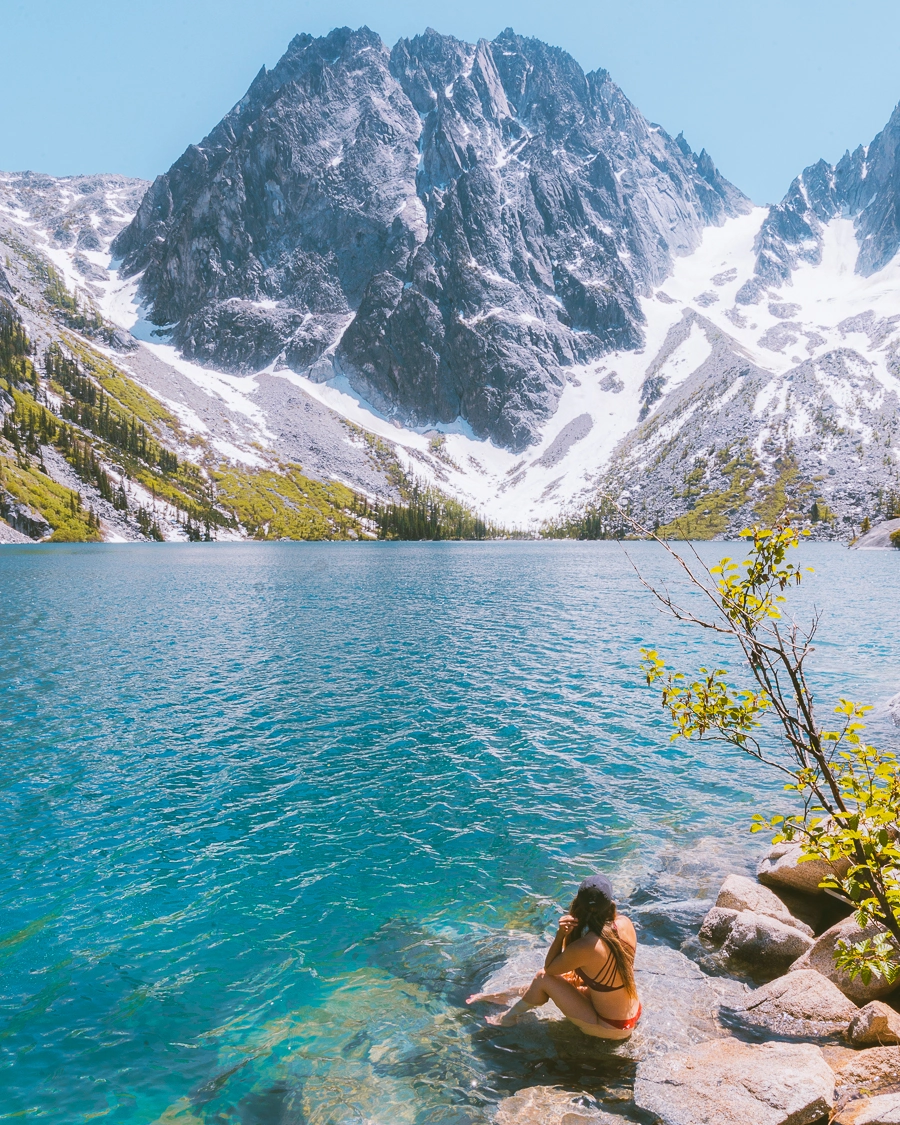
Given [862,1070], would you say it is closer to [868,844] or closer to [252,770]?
[868,844]

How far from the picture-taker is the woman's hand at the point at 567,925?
442 inches

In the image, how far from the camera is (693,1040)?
1173 cm

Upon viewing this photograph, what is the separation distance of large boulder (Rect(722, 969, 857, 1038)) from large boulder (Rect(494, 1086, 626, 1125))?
3672 millimetres

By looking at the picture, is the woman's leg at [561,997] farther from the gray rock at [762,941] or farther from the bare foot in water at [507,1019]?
the gray rock at [762,941]

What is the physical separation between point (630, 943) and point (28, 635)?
5332cm

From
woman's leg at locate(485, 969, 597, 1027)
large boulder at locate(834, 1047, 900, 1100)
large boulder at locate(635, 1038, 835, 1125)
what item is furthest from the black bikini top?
large boulder at locate(834, 1047, 900, 1100)

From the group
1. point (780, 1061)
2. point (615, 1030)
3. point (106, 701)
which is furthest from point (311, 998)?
point (106, 701)

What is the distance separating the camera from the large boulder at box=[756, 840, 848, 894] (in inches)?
647

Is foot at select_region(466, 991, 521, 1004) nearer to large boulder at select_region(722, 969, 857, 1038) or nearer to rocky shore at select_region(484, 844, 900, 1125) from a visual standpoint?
rocky shore at select_region(484, 844, 900, 1125)

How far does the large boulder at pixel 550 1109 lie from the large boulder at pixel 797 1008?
367 centimetres

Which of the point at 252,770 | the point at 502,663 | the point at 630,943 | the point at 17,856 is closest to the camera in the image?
the point at 630,943

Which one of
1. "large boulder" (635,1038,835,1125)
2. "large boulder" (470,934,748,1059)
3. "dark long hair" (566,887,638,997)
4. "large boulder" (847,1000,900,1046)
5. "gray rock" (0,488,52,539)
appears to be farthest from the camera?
"gray rock" (0,488,52,539)

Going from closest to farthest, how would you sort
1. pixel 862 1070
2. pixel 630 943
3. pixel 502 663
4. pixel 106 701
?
1. pixel 862 1070
2. pixel 630 943
3. pixel 106 701
4. pixel 502 663

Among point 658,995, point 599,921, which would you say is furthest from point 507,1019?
point 658,995
